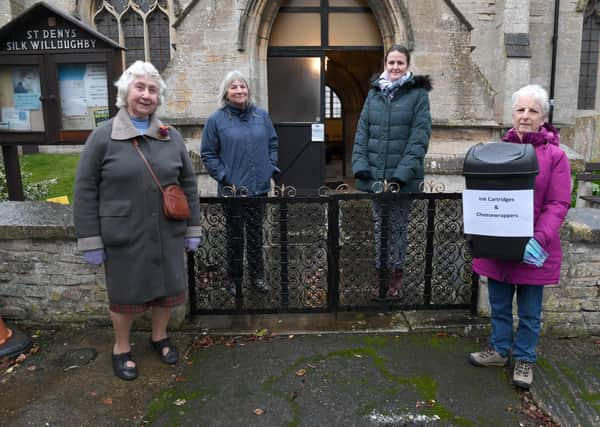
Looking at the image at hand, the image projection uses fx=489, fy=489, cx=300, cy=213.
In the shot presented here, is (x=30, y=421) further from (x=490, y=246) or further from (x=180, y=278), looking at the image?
(x=490, y=246)

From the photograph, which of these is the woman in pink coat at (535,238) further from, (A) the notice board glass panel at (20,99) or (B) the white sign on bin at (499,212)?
(A) the notice board glass panel at (20,99)

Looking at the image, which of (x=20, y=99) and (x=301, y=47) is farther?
(x=301, y=47)

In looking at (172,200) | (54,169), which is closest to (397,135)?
(172,200)

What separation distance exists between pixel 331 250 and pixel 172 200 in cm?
146

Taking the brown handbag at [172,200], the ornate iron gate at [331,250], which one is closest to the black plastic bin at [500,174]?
the ornate iron gate at [331,250]

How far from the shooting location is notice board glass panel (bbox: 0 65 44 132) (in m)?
4.13

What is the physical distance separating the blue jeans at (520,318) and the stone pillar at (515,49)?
28.7 ft

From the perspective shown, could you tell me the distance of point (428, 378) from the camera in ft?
10.2

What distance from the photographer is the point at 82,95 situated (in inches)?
163

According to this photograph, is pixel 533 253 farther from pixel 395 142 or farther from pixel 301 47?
pixel 301 47

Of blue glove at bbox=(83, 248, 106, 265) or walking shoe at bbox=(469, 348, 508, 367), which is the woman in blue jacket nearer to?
blue glove at bbox=(83, 248, 106, 265)

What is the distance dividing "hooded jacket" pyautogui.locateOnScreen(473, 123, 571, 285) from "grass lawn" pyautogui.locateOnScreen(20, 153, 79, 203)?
8552mm

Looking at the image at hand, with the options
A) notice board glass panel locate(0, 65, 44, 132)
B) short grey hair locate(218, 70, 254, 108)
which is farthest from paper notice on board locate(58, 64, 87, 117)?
short grey hair locate(218, 70, 254, 108)

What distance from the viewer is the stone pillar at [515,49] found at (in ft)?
36.0
